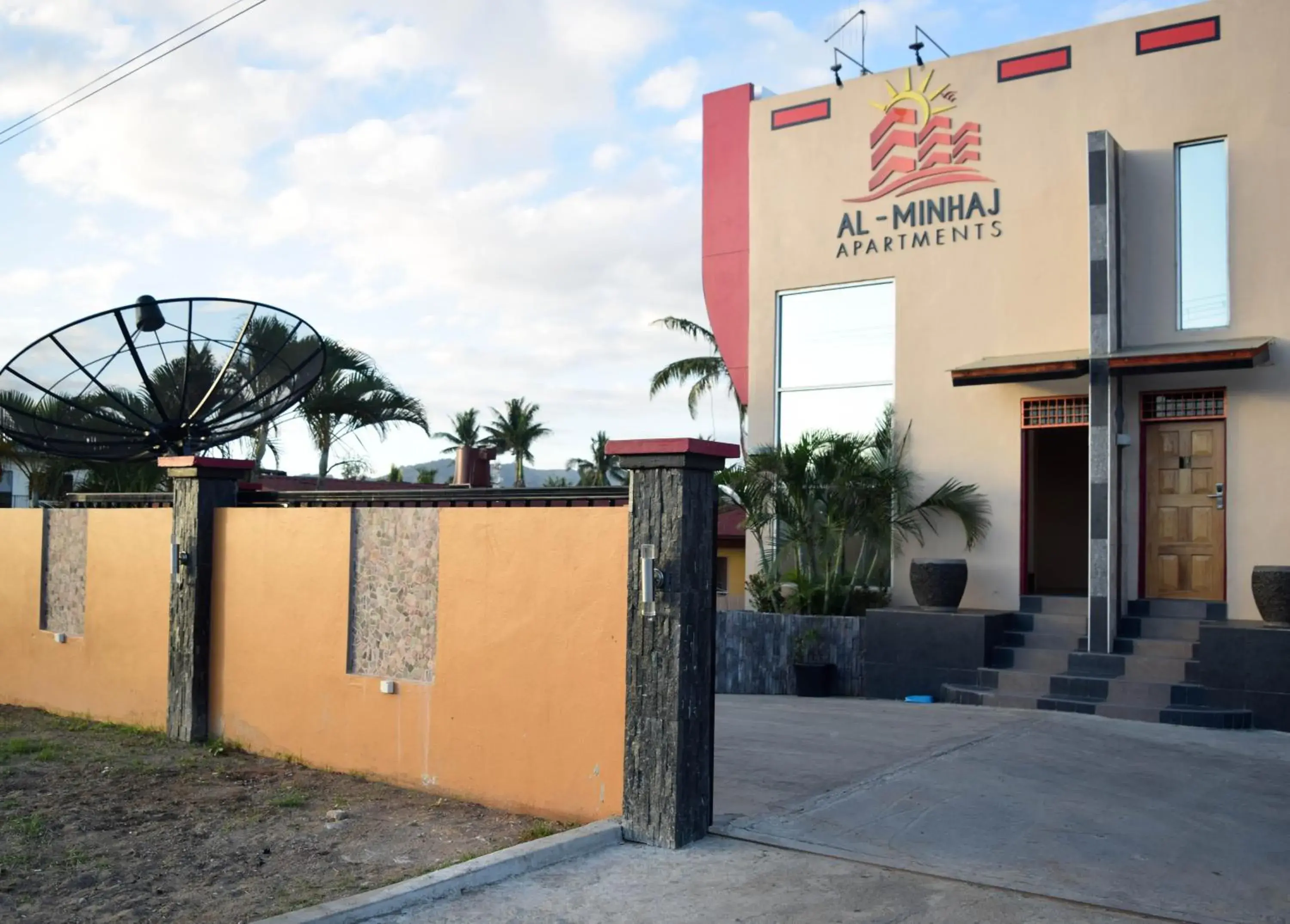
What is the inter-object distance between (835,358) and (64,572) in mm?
9070

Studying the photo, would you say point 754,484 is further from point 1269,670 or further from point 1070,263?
point 1269,670

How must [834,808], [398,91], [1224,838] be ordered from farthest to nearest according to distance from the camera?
[398,91] → [834,808] → [1224,838]

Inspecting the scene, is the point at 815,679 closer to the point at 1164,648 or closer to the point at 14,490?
the point at 1164,648

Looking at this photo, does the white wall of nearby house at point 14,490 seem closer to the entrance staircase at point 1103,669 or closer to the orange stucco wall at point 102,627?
the orange stucco wall at point 102,627

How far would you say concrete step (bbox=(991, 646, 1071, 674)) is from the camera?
11750 millimetres

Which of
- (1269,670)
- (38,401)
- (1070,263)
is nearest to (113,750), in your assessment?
(38,401)

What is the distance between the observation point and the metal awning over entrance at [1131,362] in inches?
448

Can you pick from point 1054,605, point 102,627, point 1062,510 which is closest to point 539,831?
point 102,627

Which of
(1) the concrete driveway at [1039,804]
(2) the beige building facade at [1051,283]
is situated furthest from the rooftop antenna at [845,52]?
(1) the concrete driveway at [1039,804]

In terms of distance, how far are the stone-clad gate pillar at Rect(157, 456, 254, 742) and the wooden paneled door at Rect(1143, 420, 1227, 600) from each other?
30.0 ft

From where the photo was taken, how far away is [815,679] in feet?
43.5

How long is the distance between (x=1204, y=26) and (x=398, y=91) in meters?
8.53

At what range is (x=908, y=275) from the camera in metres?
14.4

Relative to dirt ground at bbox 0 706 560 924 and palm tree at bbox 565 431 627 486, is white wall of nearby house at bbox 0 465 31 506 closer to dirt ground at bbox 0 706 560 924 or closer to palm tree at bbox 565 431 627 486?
palm tree at bbox 565 431 627 486
